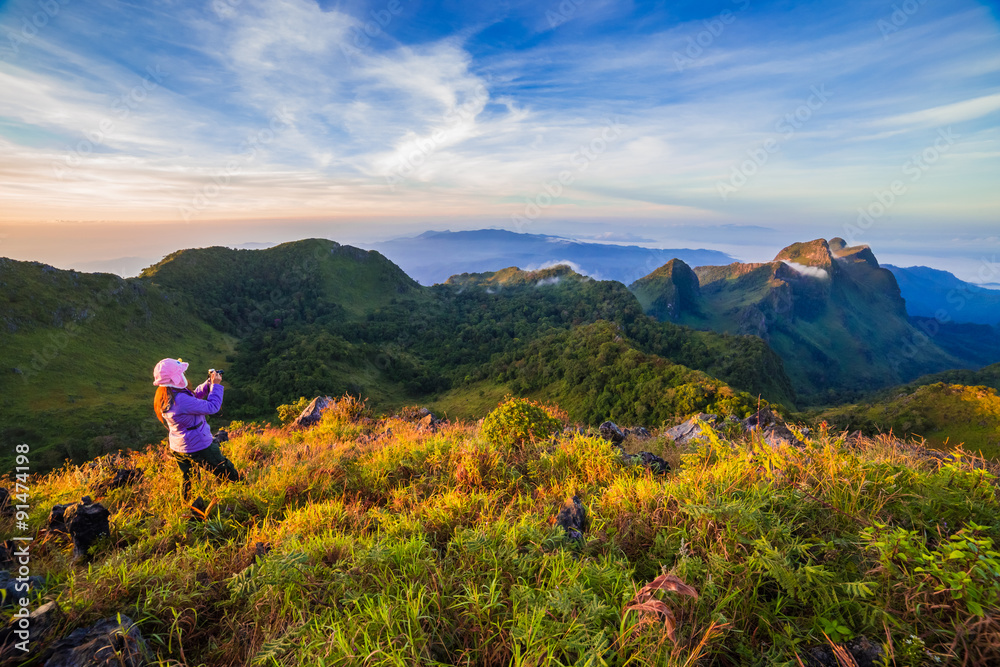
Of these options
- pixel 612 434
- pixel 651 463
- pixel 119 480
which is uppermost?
pixel 119 480

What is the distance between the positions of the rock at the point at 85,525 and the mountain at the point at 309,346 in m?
21.0

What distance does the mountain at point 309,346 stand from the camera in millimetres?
42188

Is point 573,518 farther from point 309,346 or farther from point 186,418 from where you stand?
point 309,346

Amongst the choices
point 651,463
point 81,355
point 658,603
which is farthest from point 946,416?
point 81,355

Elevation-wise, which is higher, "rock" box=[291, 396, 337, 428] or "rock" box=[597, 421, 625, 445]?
"rock" box=[597, 421, 625, 445]

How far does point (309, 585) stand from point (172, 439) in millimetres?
3528

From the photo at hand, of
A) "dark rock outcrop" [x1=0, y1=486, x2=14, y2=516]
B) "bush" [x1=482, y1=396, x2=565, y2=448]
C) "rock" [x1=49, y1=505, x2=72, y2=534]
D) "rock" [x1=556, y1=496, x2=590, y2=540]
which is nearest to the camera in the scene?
"rock" [x1=556, y1=496, x2=590, y2=540]

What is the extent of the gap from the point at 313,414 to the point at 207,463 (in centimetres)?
702

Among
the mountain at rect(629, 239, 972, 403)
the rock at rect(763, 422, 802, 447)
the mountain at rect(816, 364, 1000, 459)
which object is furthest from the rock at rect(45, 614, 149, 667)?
the mountain at rect(629, 239, 972, 403)

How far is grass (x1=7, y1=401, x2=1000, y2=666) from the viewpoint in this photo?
226cm

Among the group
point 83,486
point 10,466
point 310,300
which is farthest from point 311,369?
point 83,486

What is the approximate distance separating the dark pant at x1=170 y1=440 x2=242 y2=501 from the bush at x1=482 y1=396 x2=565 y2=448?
3626mm

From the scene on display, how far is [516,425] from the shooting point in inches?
257

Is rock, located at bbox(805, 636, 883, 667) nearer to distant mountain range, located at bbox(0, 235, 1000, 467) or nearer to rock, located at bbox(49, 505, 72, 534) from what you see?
rock, located at bbox(49, 505, 72, 534)
